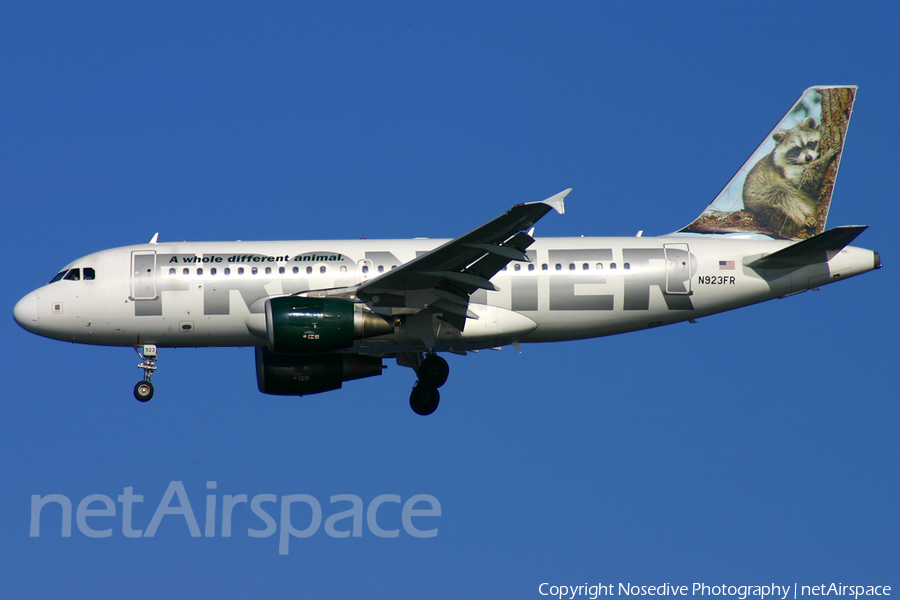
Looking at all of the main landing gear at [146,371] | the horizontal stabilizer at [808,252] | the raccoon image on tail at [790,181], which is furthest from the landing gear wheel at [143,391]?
the raccoon image on tail at [790,181]

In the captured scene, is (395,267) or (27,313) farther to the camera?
(27,313)

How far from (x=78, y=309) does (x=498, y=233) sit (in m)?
11.6

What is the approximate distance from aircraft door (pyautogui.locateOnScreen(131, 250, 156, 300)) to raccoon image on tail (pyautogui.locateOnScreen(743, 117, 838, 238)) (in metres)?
16.0

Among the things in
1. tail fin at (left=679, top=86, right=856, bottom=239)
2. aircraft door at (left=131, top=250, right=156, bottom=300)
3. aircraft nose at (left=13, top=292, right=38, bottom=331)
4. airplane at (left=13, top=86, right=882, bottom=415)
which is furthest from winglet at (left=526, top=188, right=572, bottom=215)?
aircraft nose at (left=13, top=292, right=38, bottom=331)

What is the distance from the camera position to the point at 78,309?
26.0m

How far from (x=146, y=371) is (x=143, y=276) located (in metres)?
2.47

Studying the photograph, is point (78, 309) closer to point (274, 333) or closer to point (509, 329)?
point (274, 333)

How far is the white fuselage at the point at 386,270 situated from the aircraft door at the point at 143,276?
3 centimetres

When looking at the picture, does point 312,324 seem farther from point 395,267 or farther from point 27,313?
point 27,313

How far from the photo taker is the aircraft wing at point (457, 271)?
Answer: 21.1m

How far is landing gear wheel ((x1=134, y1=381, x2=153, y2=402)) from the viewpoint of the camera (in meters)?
26.2

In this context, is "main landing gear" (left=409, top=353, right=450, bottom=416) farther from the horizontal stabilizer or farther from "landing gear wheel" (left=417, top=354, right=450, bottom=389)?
the horizontal stabilizer

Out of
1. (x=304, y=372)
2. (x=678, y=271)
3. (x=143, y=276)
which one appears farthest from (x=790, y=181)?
(x=143, y=276)

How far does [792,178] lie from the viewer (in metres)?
28.0
